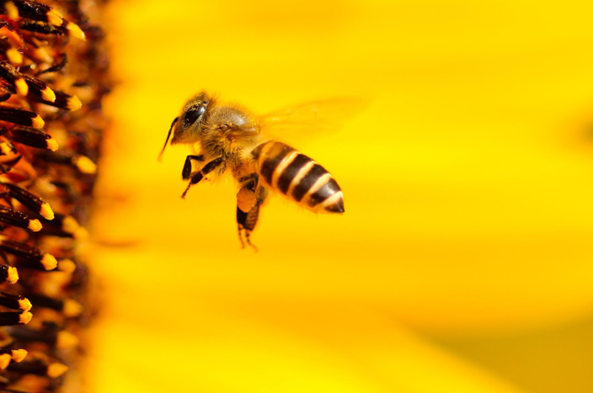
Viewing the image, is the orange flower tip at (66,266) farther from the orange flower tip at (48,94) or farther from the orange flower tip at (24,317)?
the orange flower tip at (48,94)

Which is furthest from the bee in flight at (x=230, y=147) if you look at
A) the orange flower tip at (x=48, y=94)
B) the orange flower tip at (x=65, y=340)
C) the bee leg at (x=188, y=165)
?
the orange flower tip at (x=65, y=340)

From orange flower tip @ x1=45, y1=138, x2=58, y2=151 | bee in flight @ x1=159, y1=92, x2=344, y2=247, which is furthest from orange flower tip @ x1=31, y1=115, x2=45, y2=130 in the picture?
bee in flight @ x1=159, y1=92, x2=344, y2=247

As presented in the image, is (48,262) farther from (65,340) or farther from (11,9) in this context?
(11,9)

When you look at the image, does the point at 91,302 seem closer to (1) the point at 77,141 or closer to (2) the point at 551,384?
(1) the point at 77,141

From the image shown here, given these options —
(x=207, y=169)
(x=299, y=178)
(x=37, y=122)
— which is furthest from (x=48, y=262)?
(x=299, y=178)

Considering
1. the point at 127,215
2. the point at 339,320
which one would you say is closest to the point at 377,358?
the point at 339,320
